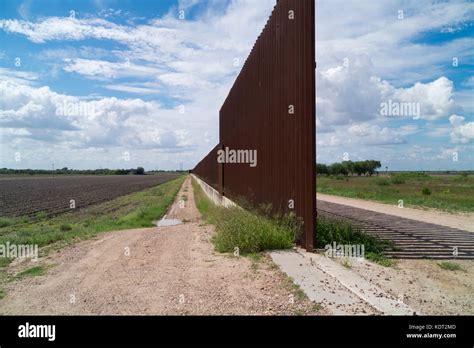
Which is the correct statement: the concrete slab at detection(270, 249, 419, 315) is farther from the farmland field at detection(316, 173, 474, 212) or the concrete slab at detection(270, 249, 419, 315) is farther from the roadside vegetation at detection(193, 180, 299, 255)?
the farmland field at detection(316, 173, 474, 212)

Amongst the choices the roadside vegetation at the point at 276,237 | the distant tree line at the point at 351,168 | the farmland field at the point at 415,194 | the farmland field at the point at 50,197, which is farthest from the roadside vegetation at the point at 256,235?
the distant tree line at the point at 351,168

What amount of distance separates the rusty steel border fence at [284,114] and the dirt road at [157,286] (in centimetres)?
179

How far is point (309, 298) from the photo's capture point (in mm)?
4957

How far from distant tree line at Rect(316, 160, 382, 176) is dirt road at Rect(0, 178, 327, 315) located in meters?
111

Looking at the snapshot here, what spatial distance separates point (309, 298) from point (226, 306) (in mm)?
987

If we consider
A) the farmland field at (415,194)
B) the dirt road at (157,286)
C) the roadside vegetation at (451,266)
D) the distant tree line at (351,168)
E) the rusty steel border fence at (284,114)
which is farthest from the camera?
the distant tree line at (351,168)

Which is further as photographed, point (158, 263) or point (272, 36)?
point (272, 36)

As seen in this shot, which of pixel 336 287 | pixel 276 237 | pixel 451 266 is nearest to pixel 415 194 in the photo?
pixel 451 266

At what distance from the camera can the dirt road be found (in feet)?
16.7

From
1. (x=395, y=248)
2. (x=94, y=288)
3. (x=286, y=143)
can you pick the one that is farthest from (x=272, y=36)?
(x=94, y=288)

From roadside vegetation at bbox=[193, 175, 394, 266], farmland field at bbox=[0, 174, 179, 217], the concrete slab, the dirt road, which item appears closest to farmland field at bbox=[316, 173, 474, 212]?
roadside vegetation at bbox=[193, 175, 394, 266]

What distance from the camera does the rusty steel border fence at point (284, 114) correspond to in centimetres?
753

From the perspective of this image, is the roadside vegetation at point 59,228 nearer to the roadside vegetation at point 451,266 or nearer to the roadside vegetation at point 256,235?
the roadside vegetation at point 256,235

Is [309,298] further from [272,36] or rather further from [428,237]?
[272,36]
